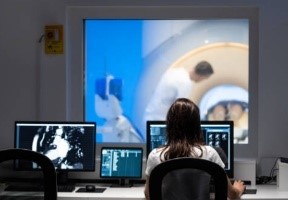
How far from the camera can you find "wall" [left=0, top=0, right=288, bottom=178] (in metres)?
3.45

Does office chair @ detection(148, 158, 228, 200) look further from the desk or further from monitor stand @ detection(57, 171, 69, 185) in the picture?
monitor stand @ detection(57, 171, 69, 185)

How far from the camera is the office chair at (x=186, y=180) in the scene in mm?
2037

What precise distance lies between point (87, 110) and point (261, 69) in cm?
131

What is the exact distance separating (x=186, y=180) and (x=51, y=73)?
177 cm

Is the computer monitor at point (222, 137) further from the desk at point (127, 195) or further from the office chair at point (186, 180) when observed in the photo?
the office chair at point (186, 180)

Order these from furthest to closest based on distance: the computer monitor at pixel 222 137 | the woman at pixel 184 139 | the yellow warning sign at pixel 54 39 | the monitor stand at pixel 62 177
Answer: the yellow warning sign at pixel 54 39
the monitor stand at pixel 62 177
the computer monitor at pixel 222 137
the woman at pixel 184 139

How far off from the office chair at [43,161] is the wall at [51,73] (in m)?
1.43

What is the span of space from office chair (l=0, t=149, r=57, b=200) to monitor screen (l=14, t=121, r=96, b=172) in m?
1.10

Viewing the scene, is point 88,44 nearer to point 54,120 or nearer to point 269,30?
point 54,120

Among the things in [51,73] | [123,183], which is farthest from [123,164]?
[51,73]

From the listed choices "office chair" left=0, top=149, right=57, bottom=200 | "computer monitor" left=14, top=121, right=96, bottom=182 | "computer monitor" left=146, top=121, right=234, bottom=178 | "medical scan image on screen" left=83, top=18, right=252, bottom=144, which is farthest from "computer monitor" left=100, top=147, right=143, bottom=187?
"office chair" left=0, top=149, right=57, bottom=200

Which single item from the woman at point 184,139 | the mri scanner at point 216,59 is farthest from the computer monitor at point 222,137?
the woman at point 184,139

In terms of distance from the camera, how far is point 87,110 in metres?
3.70

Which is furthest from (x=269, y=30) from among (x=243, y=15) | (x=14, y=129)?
(x=14, y=129)
